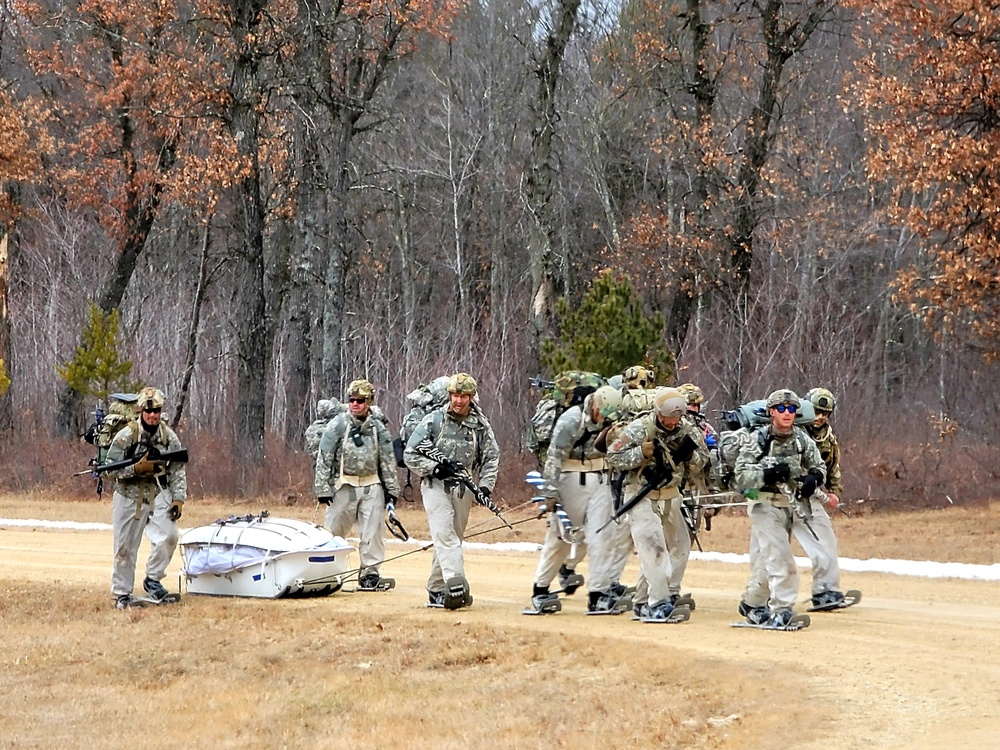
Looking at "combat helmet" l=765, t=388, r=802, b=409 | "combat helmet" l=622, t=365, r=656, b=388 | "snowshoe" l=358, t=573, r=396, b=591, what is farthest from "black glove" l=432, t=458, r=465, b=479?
"combat helmet" l=765, t=388, r=802, b=409

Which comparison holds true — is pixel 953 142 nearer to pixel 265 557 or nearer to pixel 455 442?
pixel 455 442

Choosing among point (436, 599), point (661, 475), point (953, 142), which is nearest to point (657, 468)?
point (661, 475)

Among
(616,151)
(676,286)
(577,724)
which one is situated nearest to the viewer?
(577,724)

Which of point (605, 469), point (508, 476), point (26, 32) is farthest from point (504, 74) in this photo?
point (605, 469)

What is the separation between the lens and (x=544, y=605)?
49.6 feet

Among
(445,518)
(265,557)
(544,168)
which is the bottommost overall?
(265,557)

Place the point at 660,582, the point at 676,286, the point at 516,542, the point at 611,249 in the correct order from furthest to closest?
the point at 611,249, the point at 676,286, the point at 516,542, the point at 660,582

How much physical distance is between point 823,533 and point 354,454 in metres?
5.11

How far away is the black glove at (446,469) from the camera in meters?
15.1

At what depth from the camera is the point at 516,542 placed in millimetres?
23906

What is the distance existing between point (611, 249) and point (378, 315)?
10016mm

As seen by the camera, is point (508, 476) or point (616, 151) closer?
point (508, 476)

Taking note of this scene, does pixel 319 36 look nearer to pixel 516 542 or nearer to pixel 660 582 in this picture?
pixel 516 542

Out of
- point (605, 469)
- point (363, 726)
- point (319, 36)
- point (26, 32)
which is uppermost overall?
point (26, 32)
